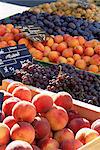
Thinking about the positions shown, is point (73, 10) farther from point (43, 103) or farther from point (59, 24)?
point (43, 103)

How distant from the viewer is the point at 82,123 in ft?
5.45

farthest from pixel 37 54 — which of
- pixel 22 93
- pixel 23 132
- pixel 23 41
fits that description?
pixel 23 132

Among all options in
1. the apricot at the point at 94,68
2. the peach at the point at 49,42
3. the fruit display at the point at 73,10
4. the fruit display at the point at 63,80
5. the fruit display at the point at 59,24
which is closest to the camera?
the fruit display at the point at 63,80

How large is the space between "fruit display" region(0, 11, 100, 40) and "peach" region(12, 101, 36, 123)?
212 centimetres

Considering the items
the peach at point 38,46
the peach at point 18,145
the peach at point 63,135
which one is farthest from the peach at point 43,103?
the peach at point 38,46

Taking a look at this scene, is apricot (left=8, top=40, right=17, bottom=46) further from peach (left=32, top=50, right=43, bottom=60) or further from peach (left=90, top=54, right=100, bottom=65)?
peach (left=90, top=54, right=100, bottom=65)

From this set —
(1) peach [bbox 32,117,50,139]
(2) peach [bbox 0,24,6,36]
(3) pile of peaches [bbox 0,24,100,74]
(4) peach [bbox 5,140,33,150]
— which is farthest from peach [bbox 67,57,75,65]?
(4) peach [bbox 5,140,33,150]

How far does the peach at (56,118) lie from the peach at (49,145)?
0.09m

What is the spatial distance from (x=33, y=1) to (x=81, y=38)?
3135 mm

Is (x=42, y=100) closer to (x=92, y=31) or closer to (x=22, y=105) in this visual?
(x=22, y=105)

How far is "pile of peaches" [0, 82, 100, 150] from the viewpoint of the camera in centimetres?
145

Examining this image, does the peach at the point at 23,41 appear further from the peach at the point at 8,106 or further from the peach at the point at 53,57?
the peach at the point at 8,106

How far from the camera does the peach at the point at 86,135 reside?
5.07ft

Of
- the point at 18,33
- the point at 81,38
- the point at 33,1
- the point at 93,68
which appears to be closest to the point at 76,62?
the point at 93,68
